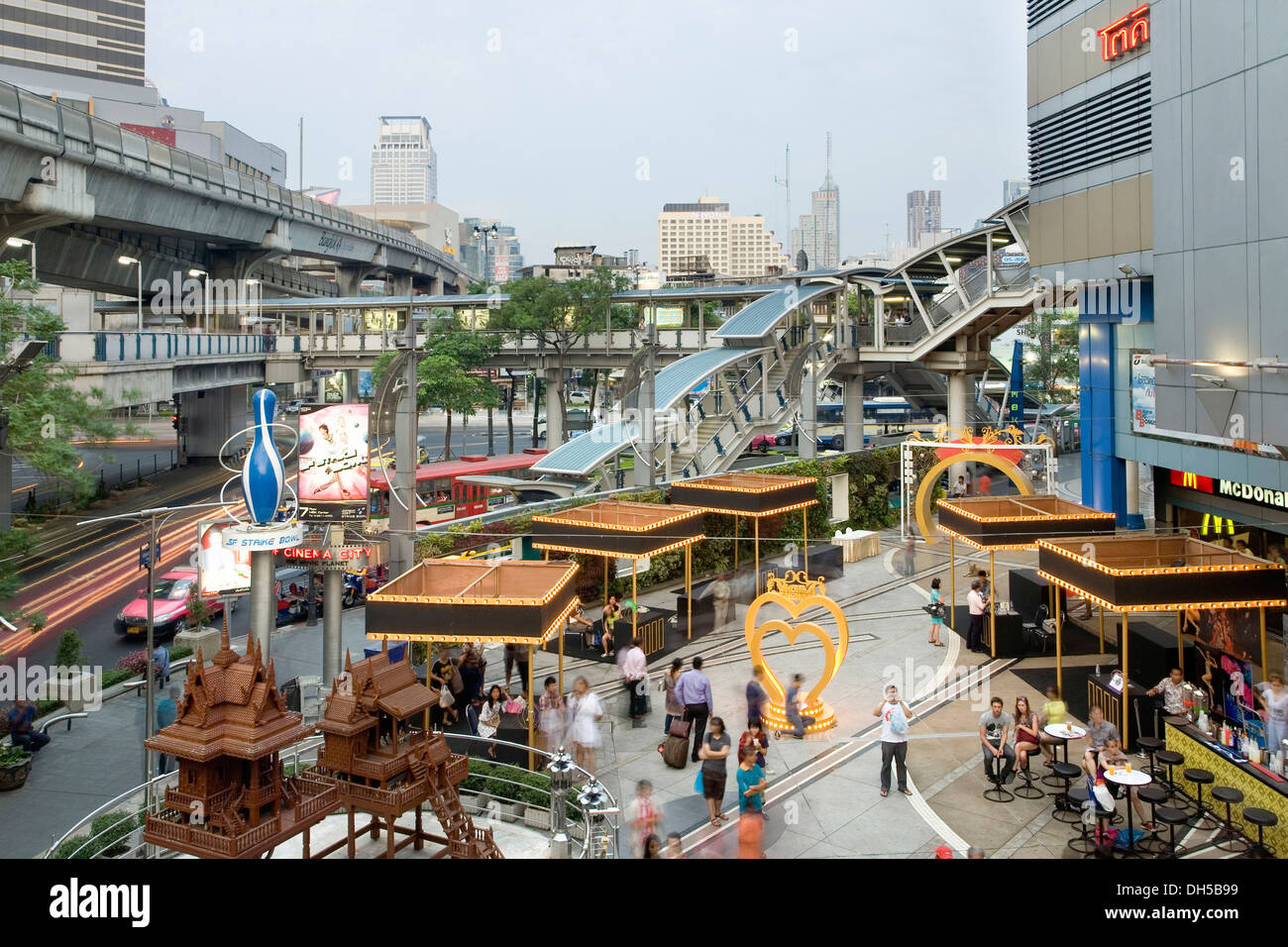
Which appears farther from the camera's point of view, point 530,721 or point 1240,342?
point 1240,342

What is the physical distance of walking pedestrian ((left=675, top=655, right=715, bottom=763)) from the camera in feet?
53.0

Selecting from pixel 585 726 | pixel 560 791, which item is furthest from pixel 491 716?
pixel 560 791

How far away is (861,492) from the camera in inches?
1463

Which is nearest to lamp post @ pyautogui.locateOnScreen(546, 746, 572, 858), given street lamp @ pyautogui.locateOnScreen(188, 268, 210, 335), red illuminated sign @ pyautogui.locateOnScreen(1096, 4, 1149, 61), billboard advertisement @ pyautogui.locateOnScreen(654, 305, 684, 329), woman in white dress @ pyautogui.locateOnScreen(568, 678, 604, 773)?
woman in white dress @ pyautogui.locateOnScreen(568, 678, 604, 773)

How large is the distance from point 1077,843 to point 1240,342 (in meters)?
11.8

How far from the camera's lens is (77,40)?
4136 inches

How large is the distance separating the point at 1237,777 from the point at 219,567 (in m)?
21.9

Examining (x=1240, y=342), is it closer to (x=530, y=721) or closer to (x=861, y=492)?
(x=530, y=721)

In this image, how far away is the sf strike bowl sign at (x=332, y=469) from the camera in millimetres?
20031

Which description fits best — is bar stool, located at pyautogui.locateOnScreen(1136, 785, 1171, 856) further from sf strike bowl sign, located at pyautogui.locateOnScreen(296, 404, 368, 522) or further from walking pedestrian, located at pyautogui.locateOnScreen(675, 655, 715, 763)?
sf strike bowl sign, located at pyautogui.locateOnScreen(296, 404, 368, 522)

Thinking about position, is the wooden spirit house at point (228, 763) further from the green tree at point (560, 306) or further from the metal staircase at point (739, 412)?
the green tree at point (560, 306)

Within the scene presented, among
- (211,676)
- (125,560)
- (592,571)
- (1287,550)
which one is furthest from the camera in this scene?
(125,560)

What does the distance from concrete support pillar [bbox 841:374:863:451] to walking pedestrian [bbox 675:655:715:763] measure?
87.8 feet
